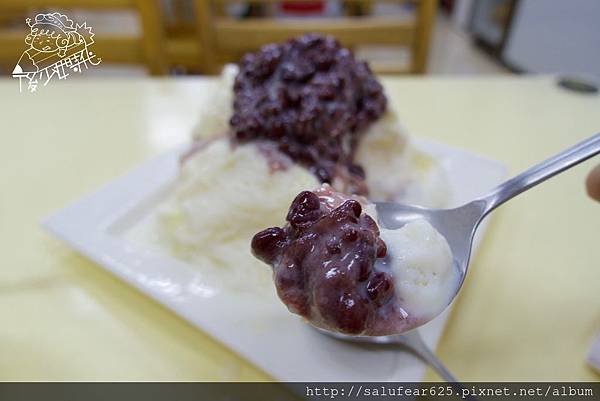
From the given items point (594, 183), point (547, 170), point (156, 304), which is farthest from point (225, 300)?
point (594, 183)

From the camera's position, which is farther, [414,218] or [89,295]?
[89,295]

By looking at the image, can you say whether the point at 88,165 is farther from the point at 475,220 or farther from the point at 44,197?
the point at 475,220

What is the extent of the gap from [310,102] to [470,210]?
324mm

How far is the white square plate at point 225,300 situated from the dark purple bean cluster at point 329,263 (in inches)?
6.3

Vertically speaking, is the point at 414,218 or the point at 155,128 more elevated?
the point at 414,218

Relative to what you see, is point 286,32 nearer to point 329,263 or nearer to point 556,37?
point 329,263

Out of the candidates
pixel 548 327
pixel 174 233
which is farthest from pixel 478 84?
pixel 174 233

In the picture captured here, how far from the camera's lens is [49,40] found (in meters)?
0.73

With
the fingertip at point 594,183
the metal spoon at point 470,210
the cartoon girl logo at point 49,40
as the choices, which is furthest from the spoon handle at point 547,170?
the cartoon girl logo at point 49,40

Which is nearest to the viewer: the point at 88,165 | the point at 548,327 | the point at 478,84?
the point at 548,327

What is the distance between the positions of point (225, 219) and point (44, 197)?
46cm

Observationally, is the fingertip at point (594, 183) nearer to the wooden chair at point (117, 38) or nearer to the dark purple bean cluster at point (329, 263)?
the dark purple bean cluster at point (329, 263)

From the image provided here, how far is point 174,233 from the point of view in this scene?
786 millimetres

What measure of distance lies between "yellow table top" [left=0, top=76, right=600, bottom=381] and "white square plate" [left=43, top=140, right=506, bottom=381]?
0.17ft
